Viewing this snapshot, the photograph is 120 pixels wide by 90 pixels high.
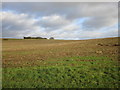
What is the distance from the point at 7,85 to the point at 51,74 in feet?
11.5

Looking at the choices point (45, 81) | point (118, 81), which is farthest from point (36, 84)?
point (118, 81)

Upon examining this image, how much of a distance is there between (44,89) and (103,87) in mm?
3963

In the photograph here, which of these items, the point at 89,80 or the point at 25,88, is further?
the point at 89,80

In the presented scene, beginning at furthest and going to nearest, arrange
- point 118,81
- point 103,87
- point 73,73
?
1. point 73,73
2. point 118,81
3. point 103,87

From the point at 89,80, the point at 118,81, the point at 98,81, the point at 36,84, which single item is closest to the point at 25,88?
the point at 36,84

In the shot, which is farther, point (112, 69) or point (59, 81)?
point (112, 69)

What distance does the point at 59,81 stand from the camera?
809 centimetres

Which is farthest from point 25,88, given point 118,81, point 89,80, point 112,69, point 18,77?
point 112,69

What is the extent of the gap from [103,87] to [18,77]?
22.6ft

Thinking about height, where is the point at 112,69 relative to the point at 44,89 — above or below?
above

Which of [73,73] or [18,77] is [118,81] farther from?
[18,77]

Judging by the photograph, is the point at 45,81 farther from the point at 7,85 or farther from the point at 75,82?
the point at 7,85

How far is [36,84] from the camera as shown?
25.7 ft

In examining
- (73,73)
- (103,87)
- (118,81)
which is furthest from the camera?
(73,73)
